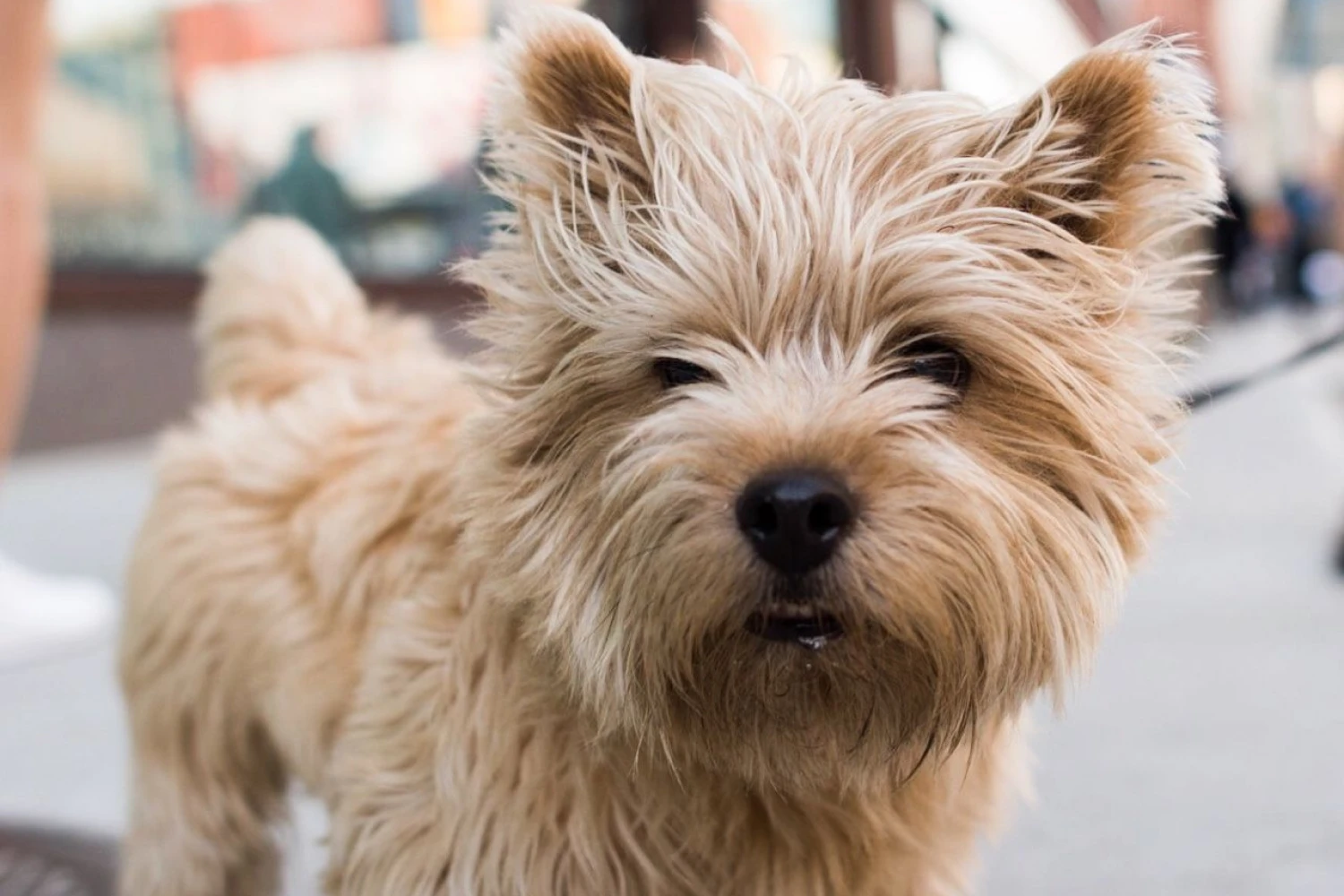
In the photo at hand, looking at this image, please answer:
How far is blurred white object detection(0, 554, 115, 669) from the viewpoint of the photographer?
13.0ft

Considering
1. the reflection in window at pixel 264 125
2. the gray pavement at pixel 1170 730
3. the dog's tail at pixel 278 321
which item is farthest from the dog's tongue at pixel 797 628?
the reflection in window at pixel 264 125

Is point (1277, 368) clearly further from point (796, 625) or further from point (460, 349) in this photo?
point (460, 349)

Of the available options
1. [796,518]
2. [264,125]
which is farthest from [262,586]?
[264,125]

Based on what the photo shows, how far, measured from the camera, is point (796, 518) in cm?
133

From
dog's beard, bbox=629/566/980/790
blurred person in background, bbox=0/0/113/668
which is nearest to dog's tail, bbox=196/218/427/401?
blurred person in background, bbox=0/0/113/668

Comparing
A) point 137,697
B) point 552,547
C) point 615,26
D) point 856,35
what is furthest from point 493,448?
point 856,35

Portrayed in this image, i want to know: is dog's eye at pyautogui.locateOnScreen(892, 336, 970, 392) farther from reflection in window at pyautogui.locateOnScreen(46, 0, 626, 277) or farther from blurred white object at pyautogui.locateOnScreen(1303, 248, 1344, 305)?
blurred white object at pyautogui.locateOnScreen(1303, 248, 1344, 305)

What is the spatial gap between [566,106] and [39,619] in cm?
306

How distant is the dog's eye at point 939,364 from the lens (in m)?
1.56

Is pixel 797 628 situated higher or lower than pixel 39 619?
higher

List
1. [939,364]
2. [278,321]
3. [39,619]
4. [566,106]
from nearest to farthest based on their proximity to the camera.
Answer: [939,364]
[566,106]
[278,321]
[39,619]

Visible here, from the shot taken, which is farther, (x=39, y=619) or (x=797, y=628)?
(x=39, y=619)

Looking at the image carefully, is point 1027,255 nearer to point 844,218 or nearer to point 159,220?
point 844,218

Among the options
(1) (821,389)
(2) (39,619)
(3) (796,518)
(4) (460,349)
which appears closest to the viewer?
(3) (796,518)
